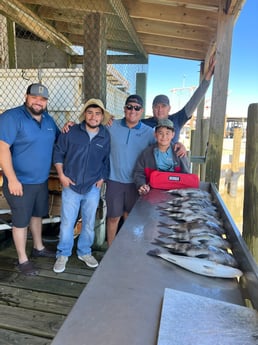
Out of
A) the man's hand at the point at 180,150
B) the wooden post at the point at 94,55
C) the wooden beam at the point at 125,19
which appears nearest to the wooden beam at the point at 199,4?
the wooden beam at the point at 125,19

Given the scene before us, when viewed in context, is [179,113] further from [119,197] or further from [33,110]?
[33,110]

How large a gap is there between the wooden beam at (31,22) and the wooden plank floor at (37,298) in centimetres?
290

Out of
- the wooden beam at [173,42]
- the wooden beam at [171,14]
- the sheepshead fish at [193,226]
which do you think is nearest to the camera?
the sheepshead fish at [193,226]

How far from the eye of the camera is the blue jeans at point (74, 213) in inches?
99.1

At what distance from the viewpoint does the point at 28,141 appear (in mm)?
2293

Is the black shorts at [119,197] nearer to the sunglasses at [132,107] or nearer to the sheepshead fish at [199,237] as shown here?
the sunglasses at [132,107]

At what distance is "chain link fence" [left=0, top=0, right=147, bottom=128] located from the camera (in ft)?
8.92

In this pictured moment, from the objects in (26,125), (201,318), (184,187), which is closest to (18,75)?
(26,125)

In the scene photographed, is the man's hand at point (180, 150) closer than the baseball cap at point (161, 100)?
Yes

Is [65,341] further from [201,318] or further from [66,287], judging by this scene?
[66,287]

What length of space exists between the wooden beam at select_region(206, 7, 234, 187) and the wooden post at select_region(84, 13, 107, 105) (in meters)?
1.14

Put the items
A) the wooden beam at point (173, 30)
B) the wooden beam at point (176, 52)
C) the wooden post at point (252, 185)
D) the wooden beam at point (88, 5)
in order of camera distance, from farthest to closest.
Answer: the wooden beam at point (176, 52) → the wooden beam at point (173, 30) → the wooden beam at point (88, 5) → the wooden post at point (252, 185)

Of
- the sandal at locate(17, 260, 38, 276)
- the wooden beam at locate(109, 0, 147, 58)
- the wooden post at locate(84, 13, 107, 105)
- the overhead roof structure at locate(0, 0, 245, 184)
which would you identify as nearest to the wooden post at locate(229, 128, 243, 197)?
the overhead roof structure at locate(0, 0, 245, 184)

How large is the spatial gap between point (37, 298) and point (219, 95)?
8.19 feet
